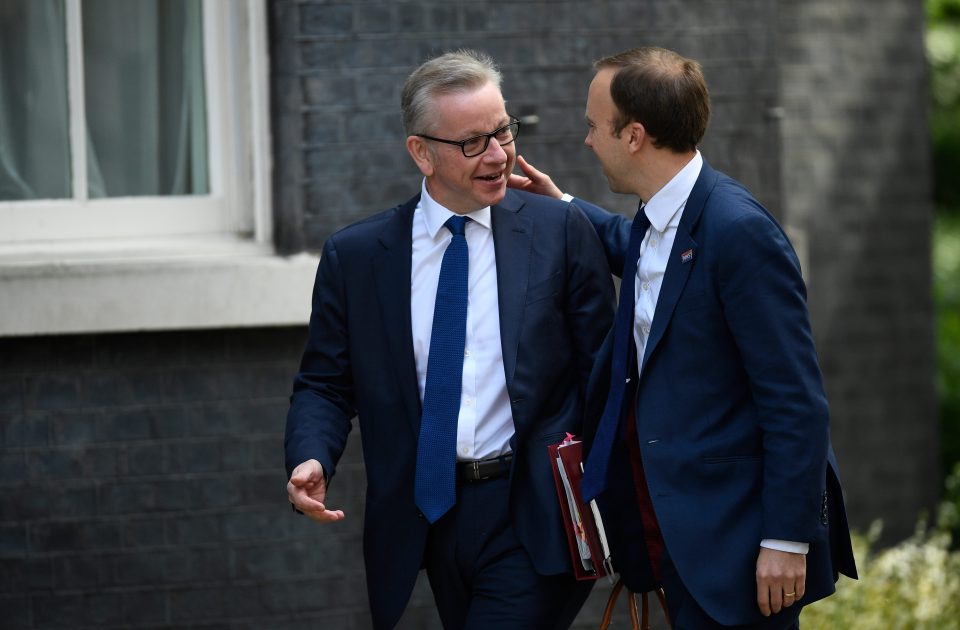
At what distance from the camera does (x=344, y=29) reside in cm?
514

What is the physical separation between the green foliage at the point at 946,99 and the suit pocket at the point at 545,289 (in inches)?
470

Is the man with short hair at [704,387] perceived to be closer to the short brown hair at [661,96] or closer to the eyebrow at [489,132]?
the short brown hair at [661,96]

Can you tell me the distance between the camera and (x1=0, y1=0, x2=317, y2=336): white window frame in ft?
16.4

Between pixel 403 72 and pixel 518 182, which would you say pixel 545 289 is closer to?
pixel 518 182

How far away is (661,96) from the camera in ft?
10.6

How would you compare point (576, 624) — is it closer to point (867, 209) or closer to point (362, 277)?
point (362, 277)

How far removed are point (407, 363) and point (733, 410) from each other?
2.83ft

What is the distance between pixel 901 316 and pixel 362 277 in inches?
180

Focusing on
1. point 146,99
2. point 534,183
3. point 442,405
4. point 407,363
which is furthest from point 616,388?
point 146,99

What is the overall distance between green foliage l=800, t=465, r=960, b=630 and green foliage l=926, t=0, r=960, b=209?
30.3 ft

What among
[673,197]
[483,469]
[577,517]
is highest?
[673,197]

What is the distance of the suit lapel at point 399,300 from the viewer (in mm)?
3555

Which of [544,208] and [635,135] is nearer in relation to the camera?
[635,135]

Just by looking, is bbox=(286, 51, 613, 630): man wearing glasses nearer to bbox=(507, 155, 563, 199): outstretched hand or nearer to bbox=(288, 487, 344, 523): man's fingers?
bbox=(288, 487, 344, 523): man's fingers
